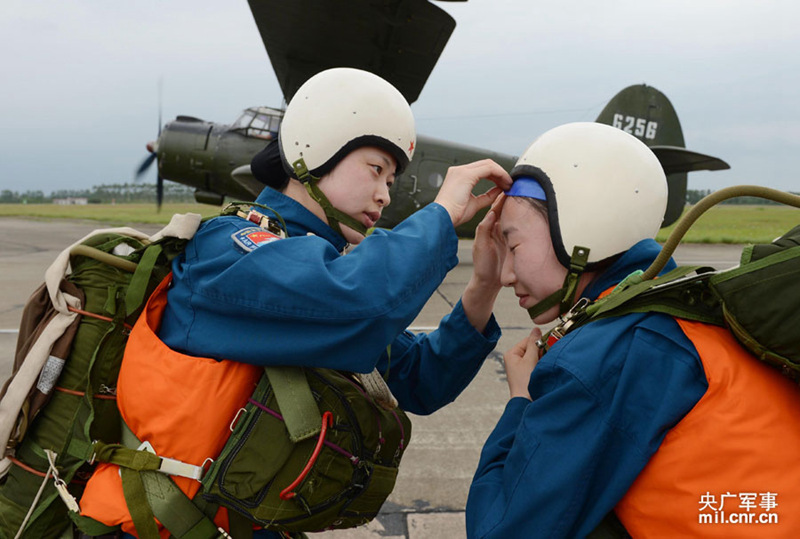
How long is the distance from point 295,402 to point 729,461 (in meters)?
0.93

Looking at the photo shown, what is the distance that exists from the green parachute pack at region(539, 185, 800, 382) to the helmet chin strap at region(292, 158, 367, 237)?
769 millimetres

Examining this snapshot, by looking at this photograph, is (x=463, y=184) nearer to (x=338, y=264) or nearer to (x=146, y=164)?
(x=338, y=264)

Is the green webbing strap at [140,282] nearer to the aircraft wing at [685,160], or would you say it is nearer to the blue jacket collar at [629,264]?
the blue jacket collar at [629,264]

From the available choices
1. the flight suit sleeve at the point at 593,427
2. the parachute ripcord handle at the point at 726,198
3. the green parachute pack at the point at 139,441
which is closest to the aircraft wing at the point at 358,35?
the green parachute pack at the point at 139,441

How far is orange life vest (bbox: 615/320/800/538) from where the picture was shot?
1.00m

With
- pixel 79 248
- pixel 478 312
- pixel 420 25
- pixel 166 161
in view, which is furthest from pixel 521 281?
pixel 166 161

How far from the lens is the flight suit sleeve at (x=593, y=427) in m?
1.08

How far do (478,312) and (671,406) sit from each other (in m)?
0.91

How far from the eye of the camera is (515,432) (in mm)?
1375

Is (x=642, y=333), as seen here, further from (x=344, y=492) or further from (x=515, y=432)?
(x=344, y=492)

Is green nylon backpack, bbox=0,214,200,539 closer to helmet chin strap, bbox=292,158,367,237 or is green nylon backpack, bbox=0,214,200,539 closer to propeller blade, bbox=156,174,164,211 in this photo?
helmet chin strap, bbox=292,158,367,237

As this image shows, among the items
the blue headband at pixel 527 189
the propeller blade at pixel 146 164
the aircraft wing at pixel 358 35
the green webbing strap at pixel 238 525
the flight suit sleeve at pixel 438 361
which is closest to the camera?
the green webbing strap at pixel 238 525

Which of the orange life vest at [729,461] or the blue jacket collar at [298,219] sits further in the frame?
the blue jacket collar at [298,219]

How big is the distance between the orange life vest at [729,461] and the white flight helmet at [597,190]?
0.44 m
